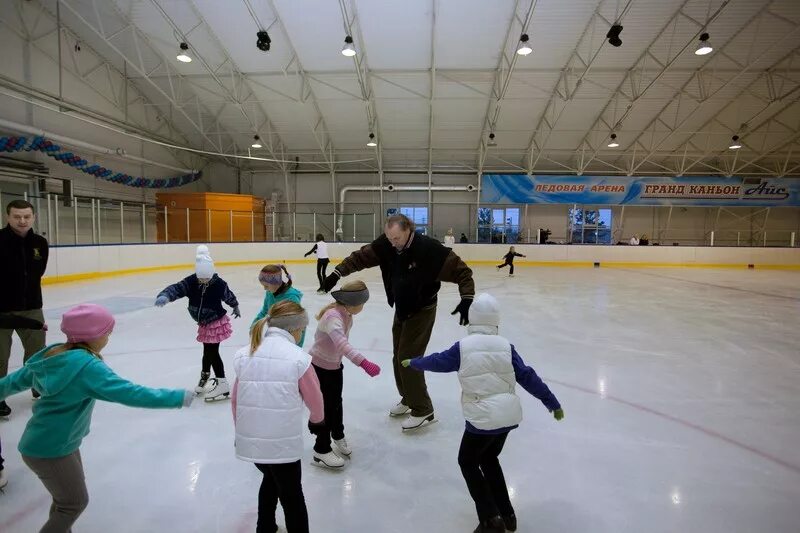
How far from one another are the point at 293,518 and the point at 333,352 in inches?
33.5

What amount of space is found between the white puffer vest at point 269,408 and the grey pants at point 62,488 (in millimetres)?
590

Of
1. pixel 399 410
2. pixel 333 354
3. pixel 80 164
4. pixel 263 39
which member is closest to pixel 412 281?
pixel 333 354

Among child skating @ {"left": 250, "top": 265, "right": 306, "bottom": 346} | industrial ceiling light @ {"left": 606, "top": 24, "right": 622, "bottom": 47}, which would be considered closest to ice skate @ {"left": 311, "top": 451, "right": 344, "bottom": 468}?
child skating @ {"left": 250, "top": 265, "right": 306, "bottom": 346}

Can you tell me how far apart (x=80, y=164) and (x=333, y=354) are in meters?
15.6

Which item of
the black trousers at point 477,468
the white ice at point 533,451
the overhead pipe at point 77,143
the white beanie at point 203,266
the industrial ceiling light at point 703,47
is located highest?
the industrial ceiling light at point 703,47

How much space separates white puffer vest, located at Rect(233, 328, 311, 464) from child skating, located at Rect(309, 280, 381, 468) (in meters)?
0.58

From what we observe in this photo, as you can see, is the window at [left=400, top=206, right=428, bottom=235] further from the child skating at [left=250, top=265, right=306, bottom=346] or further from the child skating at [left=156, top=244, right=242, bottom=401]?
the child skating at [left=250, top=265, right=306, bottom=346]

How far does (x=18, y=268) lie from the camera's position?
2873 millimetres

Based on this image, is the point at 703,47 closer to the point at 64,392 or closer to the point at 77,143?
the point at 64,392

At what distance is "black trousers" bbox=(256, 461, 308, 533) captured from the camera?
5.20 feet

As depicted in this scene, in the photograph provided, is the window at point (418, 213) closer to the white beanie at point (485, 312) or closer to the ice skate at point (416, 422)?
the ice skate at point (416, 422)

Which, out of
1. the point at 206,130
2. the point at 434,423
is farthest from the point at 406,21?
the point at 434,423

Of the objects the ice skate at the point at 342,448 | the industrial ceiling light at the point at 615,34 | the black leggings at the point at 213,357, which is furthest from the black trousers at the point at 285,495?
the industrial ceiling light at the point at 615,34

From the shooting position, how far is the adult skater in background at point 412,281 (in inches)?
109
